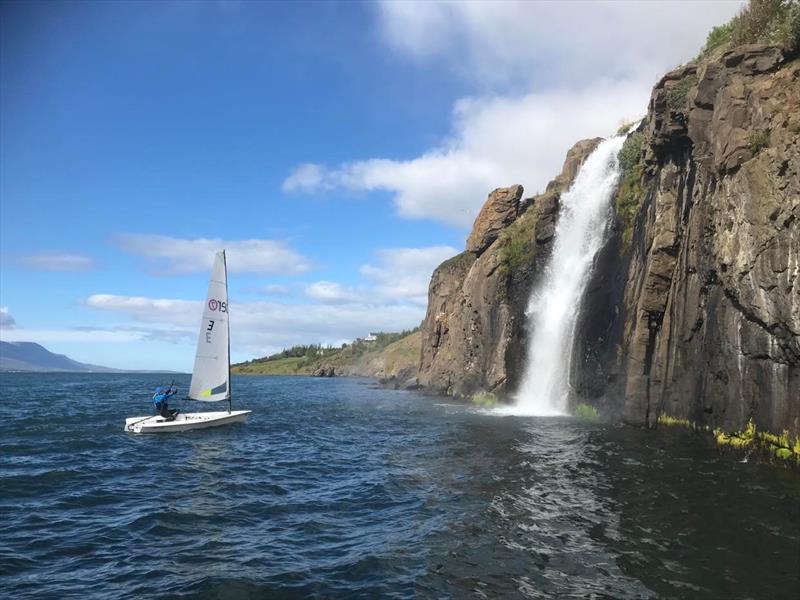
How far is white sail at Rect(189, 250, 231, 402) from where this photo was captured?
123ft

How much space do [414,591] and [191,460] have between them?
17736 millimetres

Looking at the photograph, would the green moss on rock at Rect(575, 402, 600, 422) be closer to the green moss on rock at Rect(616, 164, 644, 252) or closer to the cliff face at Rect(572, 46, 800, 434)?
the cliff face at Rect(572, 46, 800, 434)

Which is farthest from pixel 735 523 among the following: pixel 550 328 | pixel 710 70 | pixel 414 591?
pixel 550 328

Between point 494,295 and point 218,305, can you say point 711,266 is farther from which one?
point 494,295

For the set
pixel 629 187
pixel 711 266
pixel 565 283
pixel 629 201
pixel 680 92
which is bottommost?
pixel 711 266

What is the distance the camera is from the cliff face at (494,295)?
2253 inches

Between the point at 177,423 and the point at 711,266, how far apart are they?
32.5m

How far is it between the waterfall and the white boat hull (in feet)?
79.9

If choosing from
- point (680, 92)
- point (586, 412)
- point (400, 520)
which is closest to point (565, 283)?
point (586, 412)

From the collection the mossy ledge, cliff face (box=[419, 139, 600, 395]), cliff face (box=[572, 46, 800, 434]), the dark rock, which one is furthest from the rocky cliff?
the dark rock

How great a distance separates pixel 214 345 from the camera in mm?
38062

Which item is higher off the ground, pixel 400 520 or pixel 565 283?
pixel 565 283

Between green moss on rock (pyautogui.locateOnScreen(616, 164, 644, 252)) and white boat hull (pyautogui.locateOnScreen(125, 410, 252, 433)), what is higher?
green moss on rock (pyautogui.locateOnScreen(616, 164, 644, 252))

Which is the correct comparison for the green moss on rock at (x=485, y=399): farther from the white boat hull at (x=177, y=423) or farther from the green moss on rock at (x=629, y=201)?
the white boat hull at (x=177, y=423)
